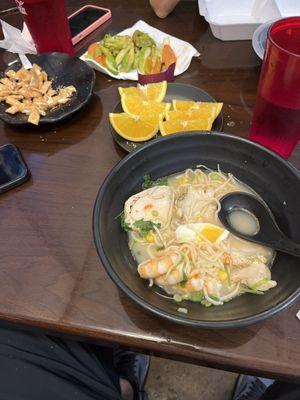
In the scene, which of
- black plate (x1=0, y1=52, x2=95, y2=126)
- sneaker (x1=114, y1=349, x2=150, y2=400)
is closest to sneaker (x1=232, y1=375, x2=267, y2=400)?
sneaker (x1=114, y1=349, x2=150, y2=400)

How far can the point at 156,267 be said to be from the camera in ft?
2.75

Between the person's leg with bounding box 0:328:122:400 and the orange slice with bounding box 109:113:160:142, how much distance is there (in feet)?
2.39

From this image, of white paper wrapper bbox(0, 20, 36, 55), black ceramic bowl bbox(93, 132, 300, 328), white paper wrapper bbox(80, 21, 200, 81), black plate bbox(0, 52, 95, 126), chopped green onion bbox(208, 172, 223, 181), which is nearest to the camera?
black ceramic bowl bbox(93, 132, 300, 328)

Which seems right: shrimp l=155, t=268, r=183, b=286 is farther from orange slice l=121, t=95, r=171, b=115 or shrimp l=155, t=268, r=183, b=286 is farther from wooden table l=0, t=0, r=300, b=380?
orange slice l=121, t=95, r=171, b=115

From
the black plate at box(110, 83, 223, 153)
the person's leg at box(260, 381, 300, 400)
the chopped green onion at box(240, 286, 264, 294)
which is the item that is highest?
the black plate at box(110, 83, 223, 153)

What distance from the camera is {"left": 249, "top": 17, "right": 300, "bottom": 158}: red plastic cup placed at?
99cm

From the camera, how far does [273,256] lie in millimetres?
928

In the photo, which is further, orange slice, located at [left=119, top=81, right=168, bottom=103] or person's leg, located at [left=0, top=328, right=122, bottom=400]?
orange slice, located at [left=119, top=81, right=168, bottom=103]

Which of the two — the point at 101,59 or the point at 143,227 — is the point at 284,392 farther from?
the point at 101,59

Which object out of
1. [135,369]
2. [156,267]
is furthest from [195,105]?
[135,369]

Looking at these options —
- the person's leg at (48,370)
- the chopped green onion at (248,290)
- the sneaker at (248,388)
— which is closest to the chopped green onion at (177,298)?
the chopped green onion at (248,290)

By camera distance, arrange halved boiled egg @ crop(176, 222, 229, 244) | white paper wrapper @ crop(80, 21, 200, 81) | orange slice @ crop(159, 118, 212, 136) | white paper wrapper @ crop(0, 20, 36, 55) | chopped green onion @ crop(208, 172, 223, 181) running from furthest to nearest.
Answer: white paper wrapper @ crop(0, 20, 36, 55), white paper wrapper @ crop(80, 21, 200, 81), orange slice @ crop(159, 118, 212, 136), chopped green onion @ crop(208, 172, 223, 181), halved boiled egg @ crop(176, 222, 229, 244)

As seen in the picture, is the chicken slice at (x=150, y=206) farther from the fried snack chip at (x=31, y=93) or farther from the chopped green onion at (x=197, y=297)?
the fried snack chip at (x=31, y=93)

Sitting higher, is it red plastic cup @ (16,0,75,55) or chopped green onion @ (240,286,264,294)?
red plastic cup @ (16,0,75,55)
